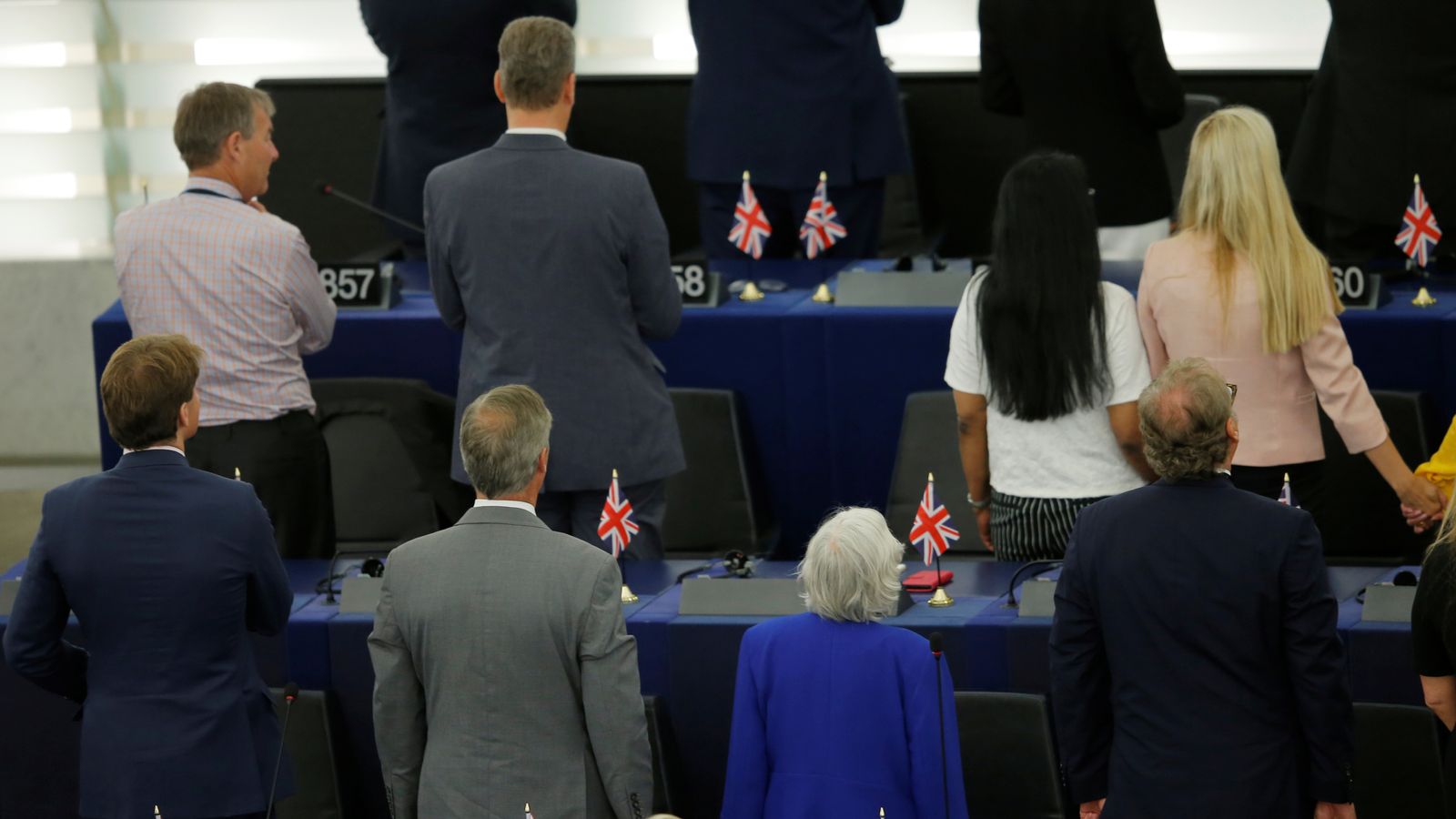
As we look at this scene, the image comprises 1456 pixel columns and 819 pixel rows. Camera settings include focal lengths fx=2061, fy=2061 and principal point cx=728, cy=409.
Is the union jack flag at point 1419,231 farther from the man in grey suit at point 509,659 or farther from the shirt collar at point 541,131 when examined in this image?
the man in grey suit at point 509,659

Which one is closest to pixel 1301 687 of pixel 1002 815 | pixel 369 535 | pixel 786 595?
pixel 1002 815

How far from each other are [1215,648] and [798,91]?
2.74 m

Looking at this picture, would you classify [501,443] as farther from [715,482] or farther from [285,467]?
[715,482]

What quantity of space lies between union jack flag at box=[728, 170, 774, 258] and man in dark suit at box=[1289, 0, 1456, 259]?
1.41 metres

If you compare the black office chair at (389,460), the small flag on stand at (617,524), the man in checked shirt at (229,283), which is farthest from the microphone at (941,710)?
the black office chair at (389,460)

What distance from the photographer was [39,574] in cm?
319

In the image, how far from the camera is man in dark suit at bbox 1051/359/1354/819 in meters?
2.92

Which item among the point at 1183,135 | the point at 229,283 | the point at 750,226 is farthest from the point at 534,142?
the point at 1183,135

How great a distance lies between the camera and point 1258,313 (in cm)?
380

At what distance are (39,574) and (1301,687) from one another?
1905 mm

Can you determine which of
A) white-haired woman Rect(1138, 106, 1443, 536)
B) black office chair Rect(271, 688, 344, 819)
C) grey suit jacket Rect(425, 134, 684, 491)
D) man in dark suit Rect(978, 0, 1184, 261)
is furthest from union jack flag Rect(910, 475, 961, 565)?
man in dark suit Rect(978, 0, 1184, 261)

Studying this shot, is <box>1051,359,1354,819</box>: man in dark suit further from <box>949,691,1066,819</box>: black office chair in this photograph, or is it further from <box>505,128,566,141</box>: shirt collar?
<box>505,128,566,141</box>: shirt collar

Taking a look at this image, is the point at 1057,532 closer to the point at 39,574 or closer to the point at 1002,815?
the point at 1002,815

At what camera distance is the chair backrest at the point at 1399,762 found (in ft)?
11.4
